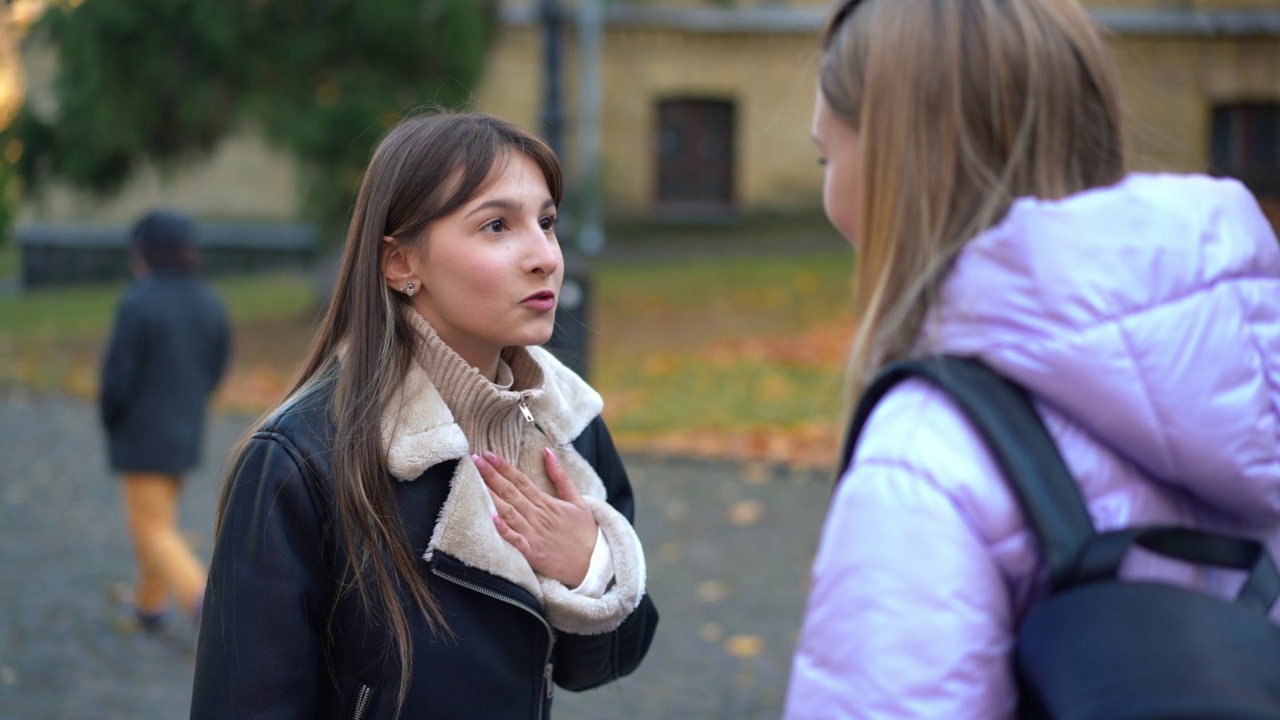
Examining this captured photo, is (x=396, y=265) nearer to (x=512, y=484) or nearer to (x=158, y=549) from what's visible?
(x=512, y=484)

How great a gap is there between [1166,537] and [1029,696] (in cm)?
23

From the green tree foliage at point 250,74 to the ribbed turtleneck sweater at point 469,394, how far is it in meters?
12.0

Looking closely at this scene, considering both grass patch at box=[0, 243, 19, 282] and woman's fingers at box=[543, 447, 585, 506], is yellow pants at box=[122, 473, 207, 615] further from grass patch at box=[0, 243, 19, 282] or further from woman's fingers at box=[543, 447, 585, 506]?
grass patch at box=[0, 243, 19, 282]

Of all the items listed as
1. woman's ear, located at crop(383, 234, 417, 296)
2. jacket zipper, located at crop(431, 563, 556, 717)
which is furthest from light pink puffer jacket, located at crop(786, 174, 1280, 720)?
woman's ear, located at crop(383, 234, 417, 296)

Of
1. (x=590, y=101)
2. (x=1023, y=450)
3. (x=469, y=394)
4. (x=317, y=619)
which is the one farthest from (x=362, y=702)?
(x=590, y=101)

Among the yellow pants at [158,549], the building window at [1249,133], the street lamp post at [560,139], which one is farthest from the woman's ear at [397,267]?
the building window at [1249,133]

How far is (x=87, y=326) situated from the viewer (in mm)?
18469

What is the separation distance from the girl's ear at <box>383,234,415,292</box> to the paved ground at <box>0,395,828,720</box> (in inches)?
45.2

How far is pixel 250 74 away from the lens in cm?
1466

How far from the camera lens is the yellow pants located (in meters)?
5.81

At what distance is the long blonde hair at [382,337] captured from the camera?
2.15m

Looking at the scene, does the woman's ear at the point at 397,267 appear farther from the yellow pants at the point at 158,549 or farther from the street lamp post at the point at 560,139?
the street lamp post at the point at 560,139

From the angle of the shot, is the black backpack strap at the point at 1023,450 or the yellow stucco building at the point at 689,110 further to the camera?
the yellow stucco building at the point at 689,110

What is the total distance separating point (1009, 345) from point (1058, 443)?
0.40 ft
